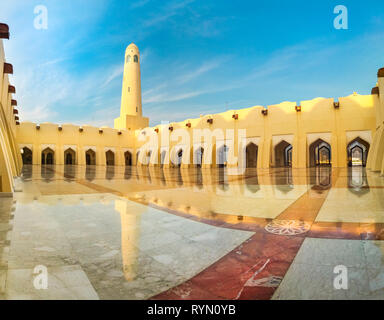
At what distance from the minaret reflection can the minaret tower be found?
36.7m

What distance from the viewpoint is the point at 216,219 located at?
3.89 metres

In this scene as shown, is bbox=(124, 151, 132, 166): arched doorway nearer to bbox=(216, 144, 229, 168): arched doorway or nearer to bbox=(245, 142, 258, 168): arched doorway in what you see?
bbox=(216, 144, 229, 168): arched doorway

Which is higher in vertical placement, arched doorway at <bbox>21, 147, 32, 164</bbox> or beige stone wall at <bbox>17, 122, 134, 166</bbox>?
beige stone wall at <bbox>17, 122, 134, 166</bbox>

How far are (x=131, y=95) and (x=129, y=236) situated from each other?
1612 inches

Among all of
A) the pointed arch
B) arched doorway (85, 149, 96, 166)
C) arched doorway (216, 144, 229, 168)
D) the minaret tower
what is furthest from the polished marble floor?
the minaret tower

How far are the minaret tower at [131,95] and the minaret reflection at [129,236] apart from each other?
3671 cm

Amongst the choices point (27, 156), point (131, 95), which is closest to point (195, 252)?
point (27, 156)

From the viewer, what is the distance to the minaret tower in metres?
40.3

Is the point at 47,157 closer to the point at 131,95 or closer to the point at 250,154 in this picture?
the point at 131,95

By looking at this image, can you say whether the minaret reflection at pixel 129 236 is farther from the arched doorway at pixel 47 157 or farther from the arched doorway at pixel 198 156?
the arched doorway at pixel 47 157

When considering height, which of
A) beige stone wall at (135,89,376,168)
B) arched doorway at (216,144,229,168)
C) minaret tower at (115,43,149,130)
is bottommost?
arched doorway at (216,144,229,168)
